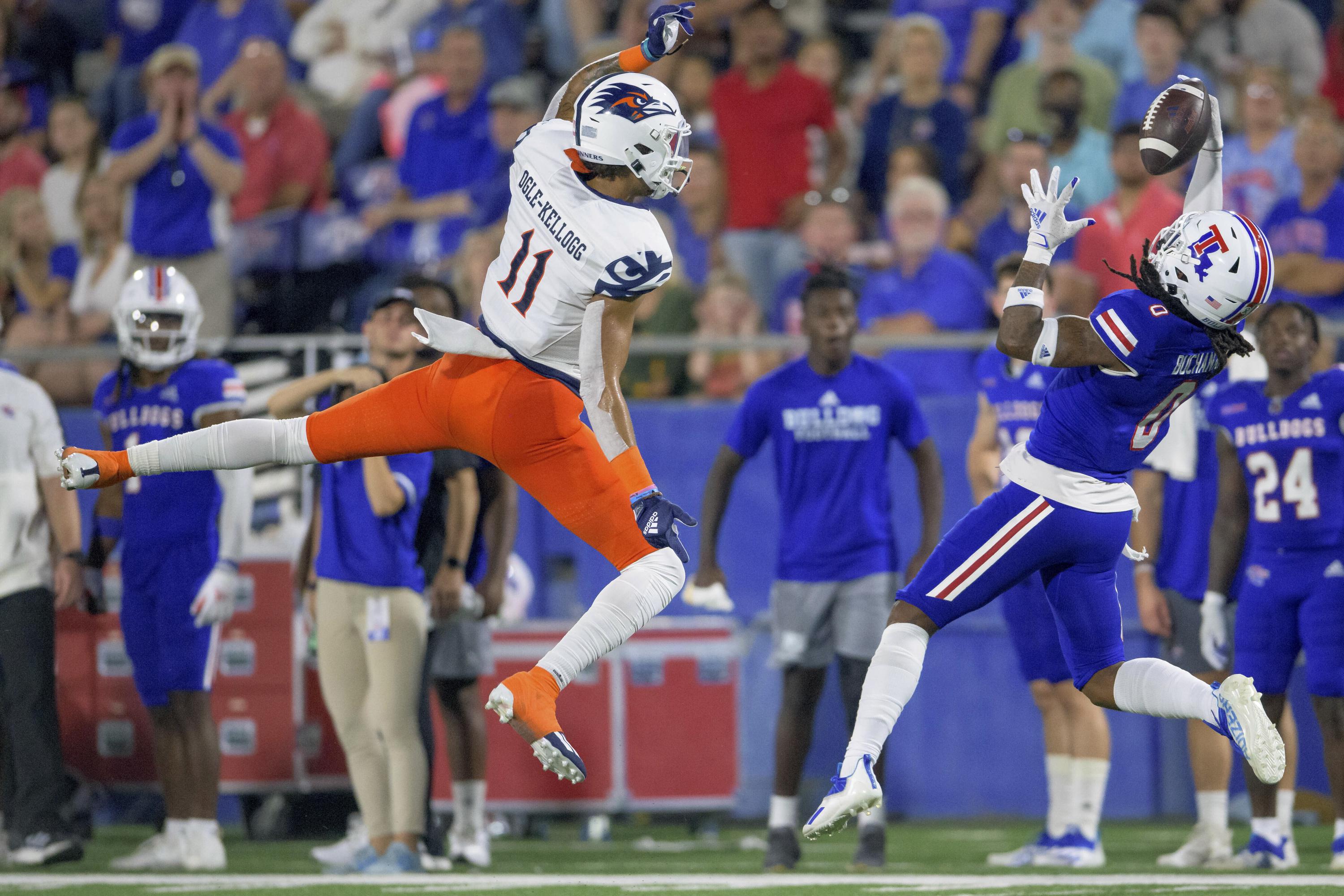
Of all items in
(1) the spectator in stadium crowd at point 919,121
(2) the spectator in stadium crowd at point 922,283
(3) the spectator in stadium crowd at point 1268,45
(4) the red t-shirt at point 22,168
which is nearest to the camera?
(2) the spectator in stadium crowd at point 922,283

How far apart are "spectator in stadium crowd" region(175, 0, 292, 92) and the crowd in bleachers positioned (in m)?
0.02

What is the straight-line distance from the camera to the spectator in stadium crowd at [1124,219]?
9.39m

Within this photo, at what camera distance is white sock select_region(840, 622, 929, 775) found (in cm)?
549

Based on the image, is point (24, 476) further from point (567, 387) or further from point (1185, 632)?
point (1185, 632)

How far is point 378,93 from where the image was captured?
12.1 m

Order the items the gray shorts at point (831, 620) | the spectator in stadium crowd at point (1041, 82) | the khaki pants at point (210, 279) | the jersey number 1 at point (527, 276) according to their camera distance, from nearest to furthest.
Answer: the jersey number 1 at point (527, 276), the gray shorts at point (831, 620), the khaki pants at point (210, 279), the spectator in stadium crowd at point (1041, 82)

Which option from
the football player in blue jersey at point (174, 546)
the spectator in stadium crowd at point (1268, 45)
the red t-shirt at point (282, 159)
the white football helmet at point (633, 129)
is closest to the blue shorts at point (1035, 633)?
the white football helmet at point (633, 129)

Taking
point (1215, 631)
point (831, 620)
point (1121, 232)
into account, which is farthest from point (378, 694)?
point (1121, 232)

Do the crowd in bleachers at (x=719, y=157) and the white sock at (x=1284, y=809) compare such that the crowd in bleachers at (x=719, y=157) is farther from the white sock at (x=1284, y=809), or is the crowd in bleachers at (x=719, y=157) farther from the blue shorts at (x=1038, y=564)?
the blue shorts at (x=1038, y=564)

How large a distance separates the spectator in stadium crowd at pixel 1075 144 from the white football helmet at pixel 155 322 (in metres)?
5.17

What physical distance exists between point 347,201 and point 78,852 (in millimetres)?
5405

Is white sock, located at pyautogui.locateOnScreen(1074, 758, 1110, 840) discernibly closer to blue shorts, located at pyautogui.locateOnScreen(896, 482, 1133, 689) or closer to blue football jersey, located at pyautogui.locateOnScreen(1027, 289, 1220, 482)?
blue shorts, located at pyautogui.locateOnScreen(896, 482, 1133, 689)

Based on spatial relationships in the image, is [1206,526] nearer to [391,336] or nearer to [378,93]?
[391,336]

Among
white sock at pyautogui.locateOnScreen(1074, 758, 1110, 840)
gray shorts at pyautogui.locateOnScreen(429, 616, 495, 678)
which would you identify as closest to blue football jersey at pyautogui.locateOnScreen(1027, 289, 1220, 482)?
white sock at pyautogui.locateOnScreen(1074, 758, 1110, 840)
